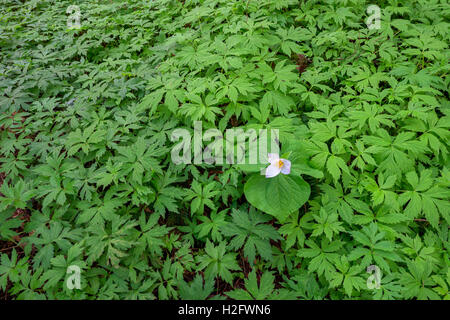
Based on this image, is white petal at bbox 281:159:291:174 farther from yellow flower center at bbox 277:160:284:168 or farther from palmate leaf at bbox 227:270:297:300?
palmate leaf at bbox 227:270:297:300

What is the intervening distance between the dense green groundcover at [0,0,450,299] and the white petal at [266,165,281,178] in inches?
8.0

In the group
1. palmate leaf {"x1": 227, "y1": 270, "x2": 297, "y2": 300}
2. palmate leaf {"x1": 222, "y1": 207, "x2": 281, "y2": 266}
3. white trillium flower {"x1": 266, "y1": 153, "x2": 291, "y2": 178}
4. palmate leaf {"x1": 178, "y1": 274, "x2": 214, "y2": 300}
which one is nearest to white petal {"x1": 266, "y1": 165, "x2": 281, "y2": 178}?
white trillium flower {"x1": 266, "y1": 153, "x2": 291, "y2": 178}

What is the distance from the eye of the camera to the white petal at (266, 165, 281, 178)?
1.88m

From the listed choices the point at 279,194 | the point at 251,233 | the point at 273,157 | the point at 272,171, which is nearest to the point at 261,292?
the point at 251,233

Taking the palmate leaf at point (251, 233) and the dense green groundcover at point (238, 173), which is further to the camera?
the palmate leaf at point (251, 233)

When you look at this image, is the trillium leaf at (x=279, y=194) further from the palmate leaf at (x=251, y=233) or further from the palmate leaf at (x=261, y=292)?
the palmate leaf at (x=261, y=292)

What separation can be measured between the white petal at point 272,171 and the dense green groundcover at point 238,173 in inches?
8.0

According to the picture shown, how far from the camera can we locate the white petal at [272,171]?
1.88 m

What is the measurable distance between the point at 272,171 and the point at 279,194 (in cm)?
22

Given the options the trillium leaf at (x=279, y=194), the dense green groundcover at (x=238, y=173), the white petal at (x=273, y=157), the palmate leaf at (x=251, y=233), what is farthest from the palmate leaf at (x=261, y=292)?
the white petal at (x=273, y=157)

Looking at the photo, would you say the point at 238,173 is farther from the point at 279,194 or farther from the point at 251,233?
the point at 251,233

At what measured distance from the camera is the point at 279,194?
6.48ft

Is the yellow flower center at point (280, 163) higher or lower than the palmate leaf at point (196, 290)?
higher

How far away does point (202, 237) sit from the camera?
6.97 feet
